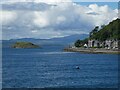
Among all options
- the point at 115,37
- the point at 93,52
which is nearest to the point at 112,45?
the point at 115,37

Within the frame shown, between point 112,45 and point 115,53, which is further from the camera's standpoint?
point 112,45

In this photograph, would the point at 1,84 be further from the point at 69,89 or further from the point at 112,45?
the point at 112,45

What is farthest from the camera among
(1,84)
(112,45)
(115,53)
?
(112,45)

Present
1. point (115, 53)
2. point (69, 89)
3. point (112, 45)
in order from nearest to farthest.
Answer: point (69, 89) < point (115, 53) < point (112, 45)

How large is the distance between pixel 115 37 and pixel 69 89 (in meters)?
156

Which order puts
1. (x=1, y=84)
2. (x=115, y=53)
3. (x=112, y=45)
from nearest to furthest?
(x=1, y=84)
(x=115, y=53)
(x=112, y=45)

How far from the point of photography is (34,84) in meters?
56.2

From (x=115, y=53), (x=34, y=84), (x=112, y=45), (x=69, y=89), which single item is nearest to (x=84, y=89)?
(x=69, y=89)

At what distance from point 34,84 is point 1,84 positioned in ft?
15.9

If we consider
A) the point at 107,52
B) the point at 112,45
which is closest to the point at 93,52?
the point at 107,52

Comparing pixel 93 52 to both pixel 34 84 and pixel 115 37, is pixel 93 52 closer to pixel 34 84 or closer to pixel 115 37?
pixel 115 37

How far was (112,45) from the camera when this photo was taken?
19938cm

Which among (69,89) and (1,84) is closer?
(69,89)

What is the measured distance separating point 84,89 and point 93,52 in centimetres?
12821
